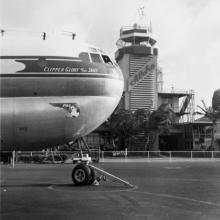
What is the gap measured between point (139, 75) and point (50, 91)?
6040 centimetres

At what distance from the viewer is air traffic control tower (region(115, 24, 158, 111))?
72000 millimetres

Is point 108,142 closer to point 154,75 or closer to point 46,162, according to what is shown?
point 154,75

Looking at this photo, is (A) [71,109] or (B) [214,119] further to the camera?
(B) [214,119]

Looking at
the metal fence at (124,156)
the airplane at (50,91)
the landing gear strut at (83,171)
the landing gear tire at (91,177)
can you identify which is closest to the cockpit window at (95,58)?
the airplane at (50,91)

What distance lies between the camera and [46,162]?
42344 mm

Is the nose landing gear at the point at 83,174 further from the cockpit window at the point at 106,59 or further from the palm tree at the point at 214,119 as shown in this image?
the palm tree at the point at 214,119

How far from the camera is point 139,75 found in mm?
73062

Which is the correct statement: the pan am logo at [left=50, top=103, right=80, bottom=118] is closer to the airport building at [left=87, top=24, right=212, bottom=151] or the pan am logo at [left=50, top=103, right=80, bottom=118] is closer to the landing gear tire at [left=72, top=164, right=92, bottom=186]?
the landing gear tire at [left=72, top=164, right=92, bottom=186]

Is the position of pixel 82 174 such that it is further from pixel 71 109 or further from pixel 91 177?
pixel 71 109

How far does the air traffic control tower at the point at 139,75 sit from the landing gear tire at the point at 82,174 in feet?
181

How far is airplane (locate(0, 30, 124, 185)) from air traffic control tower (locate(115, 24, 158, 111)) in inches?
2254

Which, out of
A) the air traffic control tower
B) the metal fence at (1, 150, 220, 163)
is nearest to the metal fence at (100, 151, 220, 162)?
the metal fence at (1, 150, 220, 163)

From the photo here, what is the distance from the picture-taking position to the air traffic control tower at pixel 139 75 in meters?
72.0

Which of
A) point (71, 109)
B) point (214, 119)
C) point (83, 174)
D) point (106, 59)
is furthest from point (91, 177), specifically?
point (214, 119)
